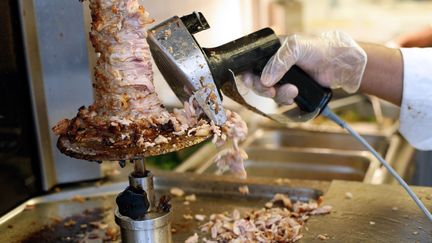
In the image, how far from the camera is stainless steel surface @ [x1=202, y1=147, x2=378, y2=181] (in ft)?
6.32

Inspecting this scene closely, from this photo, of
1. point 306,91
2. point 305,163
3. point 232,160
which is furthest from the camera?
point 305,163

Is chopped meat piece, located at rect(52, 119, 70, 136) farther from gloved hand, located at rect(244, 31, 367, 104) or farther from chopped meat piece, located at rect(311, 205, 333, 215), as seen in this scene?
chopped meat piece, located at rect(311, 205, 333, 215)

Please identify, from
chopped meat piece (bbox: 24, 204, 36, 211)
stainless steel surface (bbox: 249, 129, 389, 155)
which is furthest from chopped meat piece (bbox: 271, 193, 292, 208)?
stainless steel surface (bbox: 249, 129, 389, 155)

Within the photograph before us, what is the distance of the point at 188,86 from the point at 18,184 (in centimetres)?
56

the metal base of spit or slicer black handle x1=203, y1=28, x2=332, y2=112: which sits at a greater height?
slicer black handle x1=203, y1=28, x2=332, y2=112

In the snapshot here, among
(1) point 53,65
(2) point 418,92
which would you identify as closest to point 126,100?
(1) point 53,65

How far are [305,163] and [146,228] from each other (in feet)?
3.75

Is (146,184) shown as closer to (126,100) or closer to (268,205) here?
(126,100)

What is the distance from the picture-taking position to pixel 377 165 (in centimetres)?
178

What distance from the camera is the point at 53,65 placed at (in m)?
1.31

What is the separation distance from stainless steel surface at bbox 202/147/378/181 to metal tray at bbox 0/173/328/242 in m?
0.61

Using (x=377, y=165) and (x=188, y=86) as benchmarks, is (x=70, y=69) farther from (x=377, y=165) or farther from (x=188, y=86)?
(x=377, y=165)

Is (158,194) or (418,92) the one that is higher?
(418,92)

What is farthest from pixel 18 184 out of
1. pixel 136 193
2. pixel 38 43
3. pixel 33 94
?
pixel 136 193
